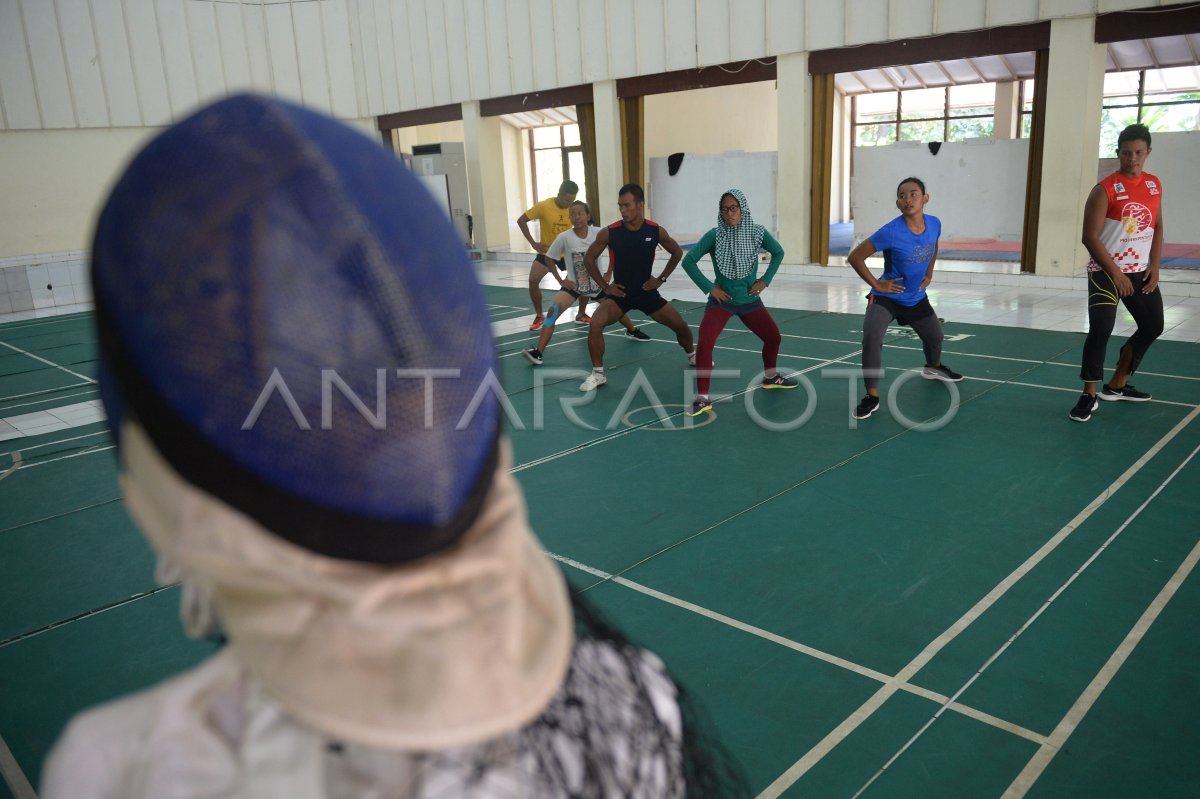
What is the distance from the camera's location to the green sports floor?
352 cm

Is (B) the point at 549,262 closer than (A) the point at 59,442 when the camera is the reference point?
No

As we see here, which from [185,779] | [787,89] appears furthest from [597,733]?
[787,89]

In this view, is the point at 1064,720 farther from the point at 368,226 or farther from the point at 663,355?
the point at 663,355

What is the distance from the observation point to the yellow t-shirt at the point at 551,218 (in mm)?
13902

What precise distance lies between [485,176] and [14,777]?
67.4ft

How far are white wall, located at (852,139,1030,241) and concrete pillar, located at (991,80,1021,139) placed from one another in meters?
6.89

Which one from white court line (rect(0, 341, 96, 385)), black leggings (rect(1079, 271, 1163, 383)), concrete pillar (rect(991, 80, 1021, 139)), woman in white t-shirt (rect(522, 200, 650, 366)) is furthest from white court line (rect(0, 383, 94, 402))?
concrete pillar (rect(991, 80, 1021, 139))

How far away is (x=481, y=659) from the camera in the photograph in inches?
25.0

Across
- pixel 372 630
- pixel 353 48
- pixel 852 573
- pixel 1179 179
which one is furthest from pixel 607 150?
pixel 372 630

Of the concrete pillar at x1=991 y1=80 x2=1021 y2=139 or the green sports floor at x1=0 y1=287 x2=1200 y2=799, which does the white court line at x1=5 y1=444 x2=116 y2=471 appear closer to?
the green sports floor at x1=0 y1=287 x2=1200 y2=799

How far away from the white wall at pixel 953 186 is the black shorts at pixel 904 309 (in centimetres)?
1031

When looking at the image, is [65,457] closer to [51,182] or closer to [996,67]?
[51,182]

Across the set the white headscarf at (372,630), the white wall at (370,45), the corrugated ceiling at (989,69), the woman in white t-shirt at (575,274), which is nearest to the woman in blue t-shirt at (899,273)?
the woman in white t-shirt at (575,274)

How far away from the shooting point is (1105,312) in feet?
23.0
